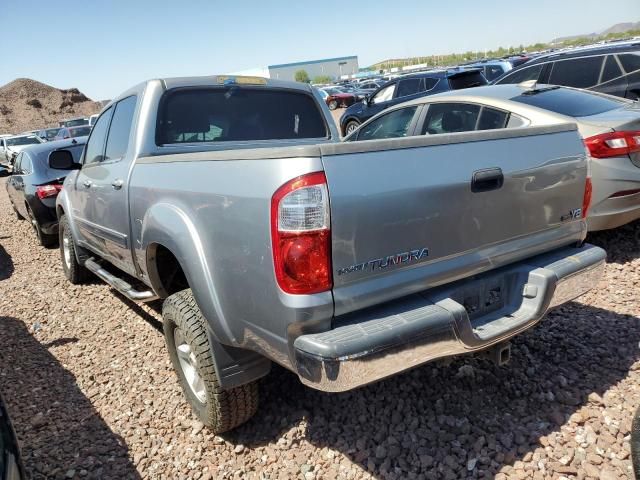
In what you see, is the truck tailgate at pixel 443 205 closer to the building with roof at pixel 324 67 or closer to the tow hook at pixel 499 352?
the tow hook at pixel 499 352

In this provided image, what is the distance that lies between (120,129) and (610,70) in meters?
7.16

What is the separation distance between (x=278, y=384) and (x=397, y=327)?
1510 mm

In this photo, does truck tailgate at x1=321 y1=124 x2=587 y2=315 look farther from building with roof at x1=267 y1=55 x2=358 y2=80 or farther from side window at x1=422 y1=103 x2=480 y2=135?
building with roof at x1=267 y1=55 x2=358 y2=80

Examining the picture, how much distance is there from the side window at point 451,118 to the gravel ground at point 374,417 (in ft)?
6.91

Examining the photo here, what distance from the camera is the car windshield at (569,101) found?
4.76m

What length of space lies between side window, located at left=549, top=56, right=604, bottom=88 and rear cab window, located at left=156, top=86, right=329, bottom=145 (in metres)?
5.55

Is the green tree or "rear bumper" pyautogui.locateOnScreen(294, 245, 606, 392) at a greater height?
the green tree

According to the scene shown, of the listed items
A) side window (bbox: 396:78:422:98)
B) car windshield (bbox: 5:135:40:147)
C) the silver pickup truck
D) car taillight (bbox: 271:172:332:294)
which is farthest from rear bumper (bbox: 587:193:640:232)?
car windshield (bbox: 5:135:40:147)

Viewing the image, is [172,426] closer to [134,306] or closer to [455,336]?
[455,336]

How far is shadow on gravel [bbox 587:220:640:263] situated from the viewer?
471 cm

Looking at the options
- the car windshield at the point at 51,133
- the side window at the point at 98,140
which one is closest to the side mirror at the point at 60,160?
the side window at the point at 98,140

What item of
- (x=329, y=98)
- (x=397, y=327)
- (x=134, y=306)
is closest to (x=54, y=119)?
(x=329, y=98)

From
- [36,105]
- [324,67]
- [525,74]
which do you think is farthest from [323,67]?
[525,74]

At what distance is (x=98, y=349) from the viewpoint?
4004 mm
